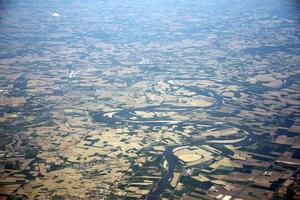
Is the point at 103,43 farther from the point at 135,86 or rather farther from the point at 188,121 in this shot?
the point at 188,121

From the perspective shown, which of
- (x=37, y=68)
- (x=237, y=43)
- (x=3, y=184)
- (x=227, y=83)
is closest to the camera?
(x=3, y=184)

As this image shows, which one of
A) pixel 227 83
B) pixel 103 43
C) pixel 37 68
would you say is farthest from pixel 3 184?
pixel 103 43

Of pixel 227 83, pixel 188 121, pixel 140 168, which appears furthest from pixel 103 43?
pixel 140 168

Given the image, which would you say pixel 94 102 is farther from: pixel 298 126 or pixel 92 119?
pixel 298 126

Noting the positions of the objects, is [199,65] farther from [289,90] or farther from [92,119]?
[92,119]

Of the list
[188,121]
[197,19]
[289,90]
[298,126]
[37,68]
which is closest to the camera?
[298,126]

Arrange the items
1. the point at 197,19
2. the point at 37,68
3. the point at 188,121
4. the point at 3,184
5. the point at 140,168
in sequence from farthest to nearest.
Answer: the point at 197,19
the point at 37,68
the point at 188,121
the point at 140,168
the point at 3,184

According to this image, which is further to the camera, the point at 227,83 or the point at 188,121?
the point at 227,83

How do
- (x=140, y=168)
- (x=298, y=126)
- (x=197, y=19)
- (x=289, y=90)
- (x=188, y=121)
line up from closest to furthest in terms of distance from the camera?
(x=140, y=168) < (x=298, y=126) < (x=188, y=121) < (x=289, y=90) < (x=197, y=19)

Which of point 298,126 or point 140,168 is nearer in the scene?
point 140,168
